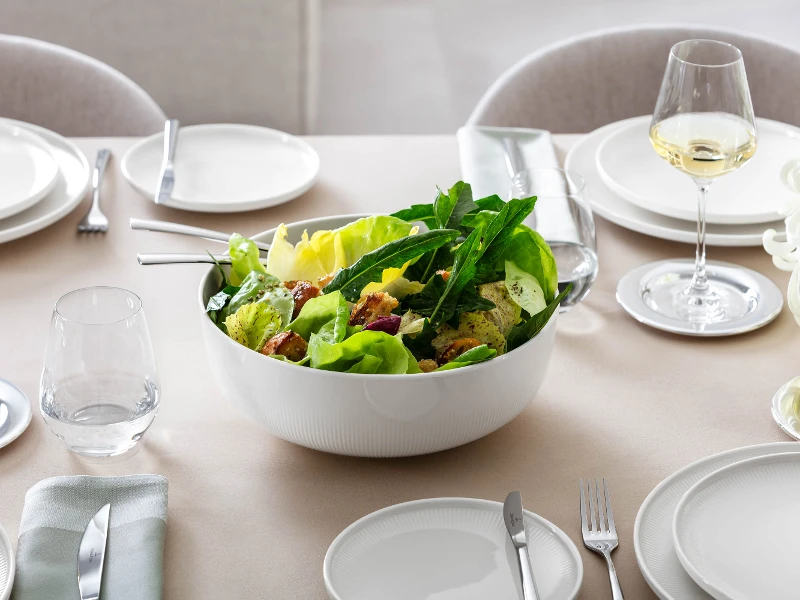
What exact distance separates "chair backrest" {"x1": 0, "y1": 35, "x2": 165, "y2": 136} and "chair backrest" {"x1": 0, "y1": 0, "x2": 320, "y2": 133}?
2.36 ft

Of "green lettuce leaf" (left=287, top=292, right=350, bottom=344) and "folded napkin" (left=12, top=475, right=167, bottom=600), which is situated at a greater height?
"green lettuce leaf" (left=287, top=292, right=350, bottom=344)

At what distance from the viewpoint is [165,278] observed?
1.10m

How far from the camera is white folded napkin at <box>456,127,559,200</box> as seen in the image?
4.14ft

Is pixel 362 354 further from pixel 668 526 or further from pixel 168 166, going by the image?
pixel 168 166

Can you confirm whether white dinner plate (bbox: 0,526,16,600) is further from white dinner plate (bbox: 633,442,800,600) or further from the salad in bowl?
white dinner plate (bbox: 633,442,800,600)

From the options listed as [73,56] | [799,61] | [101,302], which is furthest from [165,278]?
[799,61]

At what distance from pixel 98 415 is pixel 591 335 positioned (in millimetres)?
502

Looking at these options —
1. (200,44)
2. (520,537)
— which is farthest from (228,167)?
(200,44)

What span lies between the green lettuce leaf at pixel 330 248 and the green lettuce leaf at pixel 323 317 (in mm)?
84

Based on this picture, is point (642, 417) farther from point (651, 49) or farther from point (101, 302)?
point (651, 49)

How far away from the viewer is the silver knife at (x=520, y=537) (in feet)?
2.08

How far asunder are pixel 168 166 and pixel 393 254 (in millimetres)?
623

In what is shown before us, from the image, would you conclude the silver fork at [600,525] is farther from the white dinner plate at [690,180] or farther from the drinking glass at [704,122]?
the white dinner plate at [690,180]

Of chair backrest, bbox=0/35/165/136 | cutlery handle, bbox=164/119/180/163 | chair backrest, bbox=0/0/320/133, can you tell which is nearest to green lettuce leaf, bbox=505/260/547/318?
cutlery handle, bbox=164/119/180/163
